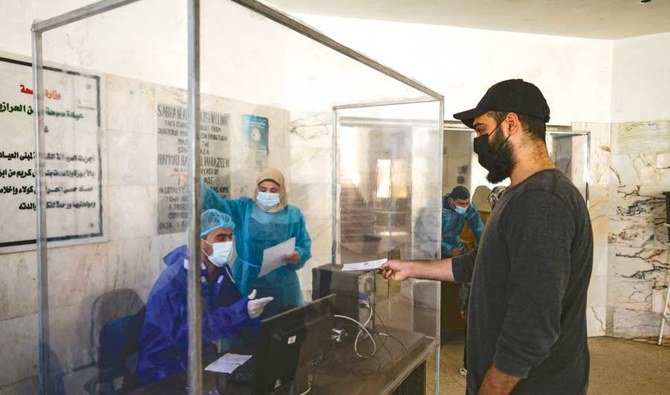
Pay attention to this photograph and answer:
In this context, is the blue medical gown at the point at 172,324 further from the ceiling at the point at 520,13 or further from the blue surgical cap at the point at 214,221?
the ceiling at the point at 520,13

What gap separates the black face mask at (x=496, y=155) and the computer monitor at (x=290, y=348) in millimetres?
861

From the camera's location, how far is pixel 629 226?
4.61m

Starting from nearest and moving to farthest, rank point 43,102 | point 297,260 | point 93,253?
point 43,102, point 93,253, point 297,260

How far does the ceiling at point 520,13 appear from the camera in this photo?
3.63 m

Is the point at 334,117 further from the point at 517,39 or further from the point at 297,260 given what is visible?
the point at 517,39

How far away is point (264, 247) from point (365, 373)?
0.85 metres

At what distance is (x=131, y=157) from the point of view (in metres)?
1.89

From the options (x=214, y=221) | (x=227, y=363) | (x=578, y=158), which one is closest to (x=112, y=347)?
(x=227, y=363)

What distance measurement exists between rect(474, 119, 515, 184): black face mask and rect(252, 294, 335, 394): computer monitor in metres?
0.86

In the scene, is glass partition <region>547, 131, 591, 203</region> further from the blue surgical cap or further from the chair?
the chair

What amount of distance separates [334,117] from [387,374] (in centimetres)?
177

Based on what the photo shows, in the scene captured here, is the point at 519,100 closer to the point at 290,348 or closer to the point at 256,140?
the point at 290,348

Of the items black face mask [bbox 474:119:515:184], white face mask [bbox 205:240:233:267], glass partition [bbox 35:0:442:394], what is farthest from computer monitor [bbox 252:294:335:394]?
black face mask [bbox 474:119:515:184]

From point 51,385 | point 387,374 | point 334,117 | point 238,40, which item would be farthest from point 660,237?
point 51,385
